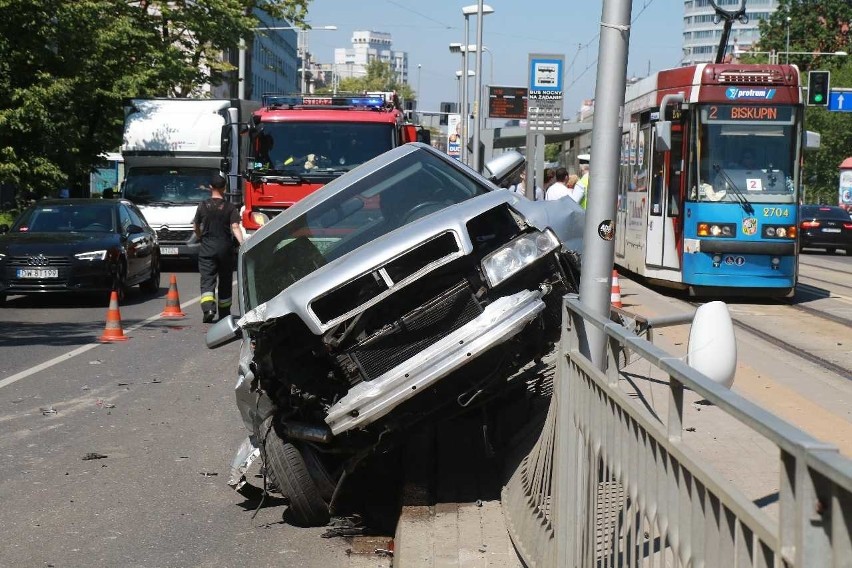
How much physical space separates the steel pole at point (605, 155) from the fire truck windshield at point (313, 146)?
40.3 feet

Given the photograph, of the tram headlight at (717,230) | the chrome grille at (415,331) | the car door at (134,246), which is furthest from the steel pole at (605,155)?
the car door at (134,246)

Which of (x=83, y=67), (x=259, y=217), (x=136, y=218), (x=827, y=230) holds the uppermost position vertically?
(x=83, y=67)

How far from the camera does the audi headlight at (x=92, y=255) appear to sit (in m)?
17.5

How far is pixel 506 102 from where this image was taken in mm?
26953

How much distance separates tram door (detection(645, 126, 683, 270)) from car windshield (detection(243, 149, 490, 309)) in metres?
11.2

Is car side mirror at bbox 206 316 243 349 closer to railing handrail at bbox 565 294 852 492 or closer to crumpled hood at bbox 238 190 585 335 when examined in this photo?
crumpled hood at bbox 238 190 585 335

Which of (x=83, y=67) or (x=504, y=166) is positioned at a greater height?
(x=83, y=67)

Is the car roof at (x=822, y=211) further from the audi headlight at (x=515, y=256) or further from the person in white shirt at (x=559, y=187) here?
the audi headlight at (x=515, y=256)

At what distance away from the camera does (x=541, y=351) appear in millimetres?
6273

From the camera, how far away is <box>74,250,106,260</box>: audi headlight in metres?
17.5

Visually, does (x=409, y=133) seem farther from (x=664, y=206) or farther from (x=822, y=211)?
(x=822, y=211)

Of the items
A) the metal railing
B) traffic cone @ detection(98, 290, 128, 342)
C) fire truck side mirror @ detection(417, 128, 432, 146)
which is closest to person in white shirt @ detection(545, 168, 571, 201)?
fire truck side mirror @ detection(417, 128, 432, 146)

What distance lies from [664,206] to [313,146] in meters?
5.42

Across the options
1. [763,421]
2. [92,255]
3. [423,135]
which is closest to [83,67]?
[92,255]
